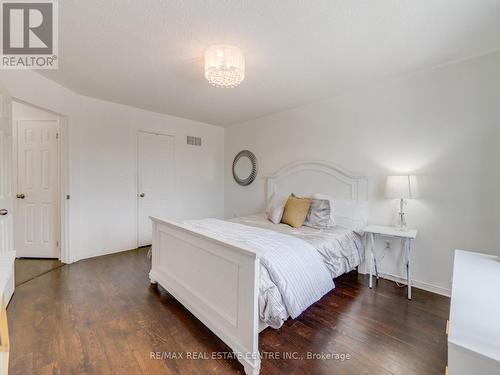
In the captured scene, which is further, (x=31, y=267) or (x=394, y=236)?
(x=31, y=267)

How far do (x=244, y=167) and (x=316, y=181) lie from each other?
1.67 metres

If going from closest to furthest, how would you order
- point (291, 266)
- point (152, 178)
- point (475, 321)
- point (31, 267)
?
point (475, 321), point (291, 266), point (31, 267), point (152, 178)

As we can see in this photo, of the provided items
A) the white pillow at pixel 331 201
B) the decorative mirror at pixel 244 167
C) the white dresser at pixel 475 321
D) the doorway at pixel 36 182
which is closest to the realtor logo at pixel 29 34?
the doorway at pixel 36 182

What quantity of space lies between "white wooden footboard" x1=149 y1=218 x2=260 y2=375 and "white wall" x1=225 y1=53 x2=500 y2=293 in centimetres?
210

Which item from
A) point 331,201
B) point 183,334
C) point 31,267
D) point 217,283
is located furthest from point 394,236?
point 31,267

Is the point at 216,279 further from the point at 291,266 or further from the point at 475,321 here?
the point at 475,321

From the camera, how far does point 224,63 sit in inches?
73.3

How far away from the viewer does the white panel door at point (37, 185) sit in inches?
129

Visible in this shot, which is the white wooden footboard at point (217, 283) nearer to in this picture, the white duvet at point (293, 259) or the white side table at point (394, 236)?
the white duvet at point (293, 259)

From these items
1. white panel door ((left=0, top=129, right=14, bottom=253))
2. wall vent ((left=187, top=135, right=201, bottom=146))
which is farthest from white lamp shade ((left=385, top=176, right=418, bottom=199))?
white panel door ((left=0, top=129, right=14, bottom=253))

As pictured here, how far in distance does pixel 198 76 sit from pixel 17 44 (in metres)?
1.53

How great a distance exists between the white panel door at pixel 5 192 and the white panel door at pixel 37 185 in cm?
110

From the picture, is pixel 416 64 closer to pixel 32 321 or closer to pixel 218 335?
pixel 218 335

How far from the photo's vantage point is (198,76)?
101 inches
